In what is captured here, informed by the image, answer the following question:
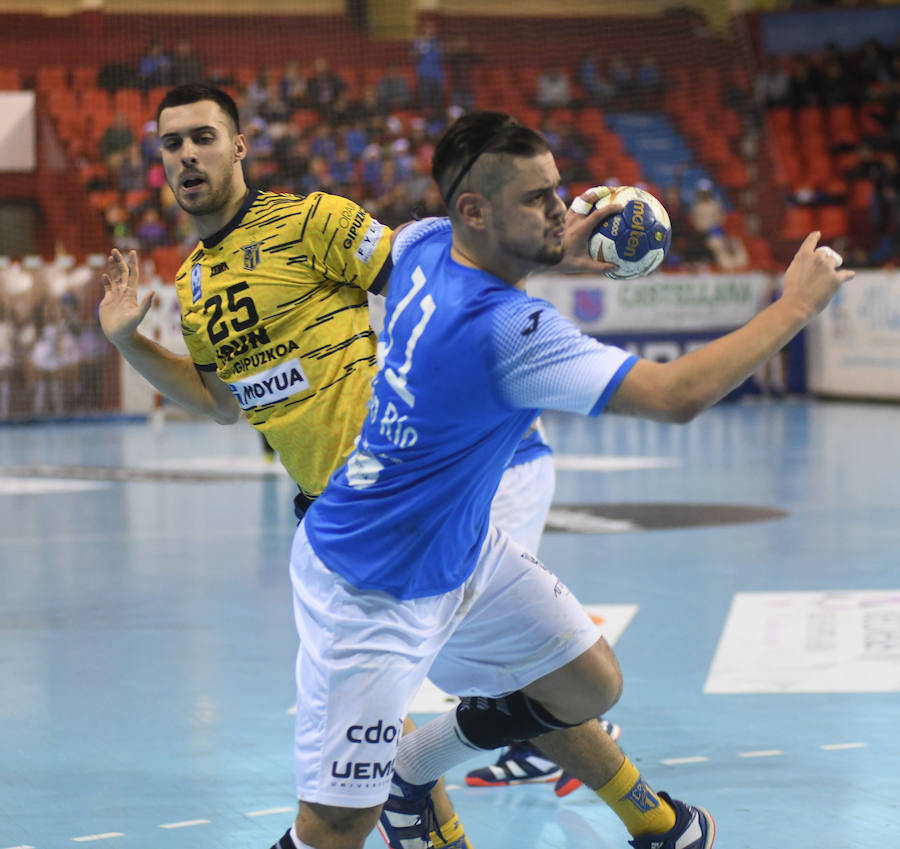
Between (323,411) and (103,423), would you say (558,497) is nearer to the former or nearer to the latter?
(323,411)

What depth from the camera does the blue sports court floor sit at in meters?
4.55

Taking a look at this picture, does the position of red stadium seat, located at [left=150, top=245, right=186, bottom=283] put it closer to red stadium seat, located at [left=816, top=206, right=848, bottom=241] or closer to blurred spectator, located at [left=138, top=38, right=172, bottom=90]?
blurred spectator, located at [left=138, top=38, right=172, bottom=90]

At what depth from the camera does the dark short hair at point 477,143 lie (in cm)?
310

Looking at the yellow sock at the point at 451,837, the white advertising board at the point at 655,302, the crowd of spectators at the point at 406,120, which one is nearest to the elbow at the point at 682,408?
the yellow sock at the point at 451,837

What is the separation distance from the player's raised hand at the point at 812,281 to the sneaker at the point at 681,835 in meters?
1.53

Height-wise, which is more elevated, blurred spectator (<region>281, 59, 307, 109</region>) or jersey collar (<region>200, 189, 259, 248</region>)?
blurred spectator (<region>281, 59, 307, 109</region>)

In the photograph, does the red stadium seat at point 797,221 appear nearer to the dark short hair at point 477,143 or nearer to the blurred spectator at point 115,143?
the blurred spectator at point 115,143

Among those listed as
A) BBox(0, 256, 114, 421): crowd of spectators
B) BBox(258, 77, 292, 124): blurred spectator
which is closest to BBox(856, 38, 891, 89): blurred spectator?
BBox(258, 77, 292, 124): blurred spectator

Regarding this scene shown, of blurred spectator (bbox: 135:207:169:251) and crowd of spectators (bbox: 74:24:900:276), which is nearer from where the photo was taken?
blurred spectator (bbox: 135:207:169:251)

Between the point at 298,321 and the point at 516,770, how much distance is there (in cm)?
175

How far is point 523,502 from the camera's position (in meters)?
4.92

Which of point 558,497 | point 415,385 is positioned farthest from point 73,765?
point 558,497

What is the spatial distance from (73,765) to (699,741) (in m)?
2.15

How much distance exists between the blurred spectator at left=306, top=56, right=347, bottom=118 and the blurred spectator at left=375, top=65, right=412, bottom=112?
2.10ft
